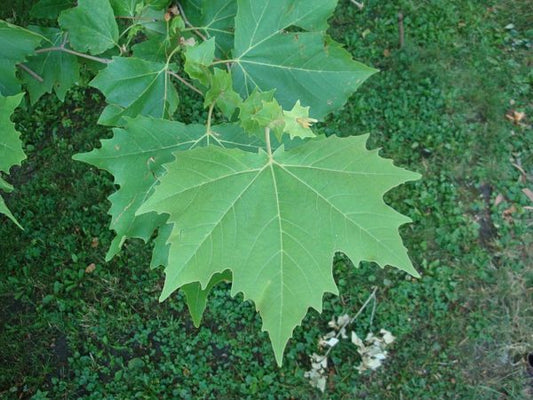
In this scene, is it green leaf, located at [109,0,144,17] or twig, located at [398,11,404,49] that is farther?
twig, located at [398,11,404,49]

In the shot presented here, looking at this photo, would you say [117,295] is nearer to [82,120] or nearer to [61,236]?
[61,236]

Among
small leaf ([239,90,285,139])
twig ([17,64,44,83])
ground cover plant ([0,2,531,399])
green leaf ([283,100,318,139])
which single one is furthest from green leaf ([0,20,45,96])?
ground cover plant ([0,2,531,399])

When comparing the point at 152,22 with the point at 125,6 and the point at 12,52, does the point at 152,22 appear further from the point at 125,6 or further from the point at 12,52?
the point at 12,52

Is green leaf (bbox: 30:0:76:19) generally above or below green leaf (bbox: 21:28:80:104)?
above

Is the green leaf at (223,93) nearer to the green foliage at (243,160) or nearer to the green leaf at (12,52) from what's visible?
the green foliage at (243,160)

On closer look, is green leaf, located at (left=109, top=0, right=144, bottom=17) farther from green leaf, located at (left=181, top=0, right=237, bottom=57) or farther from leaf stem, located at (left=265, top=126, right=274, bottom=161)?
leaf stem, located at (left=265, top=126, right=274, bottom=161)

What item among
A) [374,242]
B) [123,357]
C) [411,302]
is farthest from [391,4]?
[374,242]

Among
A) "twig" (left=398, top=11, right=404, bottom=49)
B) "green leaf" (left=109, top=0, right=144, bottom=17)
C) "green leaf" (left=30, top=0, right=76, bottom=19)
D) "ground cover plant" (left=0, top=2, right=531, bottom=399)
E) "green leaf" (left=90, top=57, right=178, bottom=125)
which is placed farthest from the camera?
"twig" (left=398, top=11, right=404, bottom=49)
